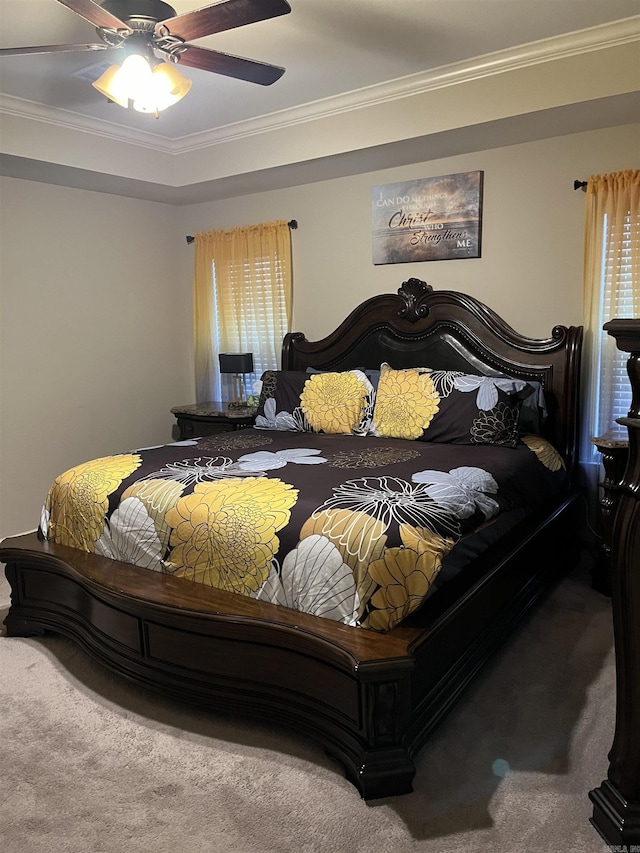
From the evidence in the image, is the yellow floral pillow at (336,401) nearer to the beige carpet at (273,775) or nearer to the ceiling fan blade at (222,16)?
the beige carpet at (273,775)

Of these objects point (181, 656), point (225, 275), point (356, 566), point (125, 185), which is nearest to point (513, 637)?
point (356, 566)

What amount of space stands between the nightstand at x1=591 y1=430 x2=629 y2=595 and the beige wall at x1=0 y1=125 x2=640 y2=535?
0.95 m

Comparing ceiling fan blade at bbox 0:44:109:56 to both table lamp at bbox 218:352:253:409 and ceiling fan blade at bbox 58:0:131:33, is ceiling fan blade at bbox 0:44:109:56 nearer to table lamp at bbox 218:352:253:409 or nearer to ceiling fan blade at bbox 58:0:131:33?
ceiling fan blade at bbox 58:0:131:33

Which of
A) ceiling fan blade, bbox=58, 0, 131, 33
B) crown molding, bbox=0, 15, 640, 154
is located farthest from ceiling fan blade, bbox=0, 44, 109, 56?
crown molding, bbox=0, 15, 640, 154

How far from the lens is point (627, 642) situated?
→ 5.29 feet

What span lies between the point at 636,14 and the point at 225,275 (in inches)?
125

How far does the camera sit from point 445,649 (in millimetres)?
2195

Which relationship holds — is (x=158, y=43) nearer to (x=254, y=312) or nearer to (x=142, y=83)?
(x=142, y=83)

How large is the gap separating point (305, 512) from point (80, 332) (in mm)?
3092

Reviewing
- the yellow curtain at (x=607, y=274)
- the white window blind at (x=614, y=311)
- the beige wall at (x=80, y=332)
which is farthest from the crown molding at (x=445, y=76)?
the beige wall at (x=80, y=332)

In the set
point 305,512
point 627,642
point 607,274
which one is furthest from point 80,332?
point 627,642

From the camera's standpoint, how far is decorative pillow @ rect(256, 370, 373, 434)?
370 cm

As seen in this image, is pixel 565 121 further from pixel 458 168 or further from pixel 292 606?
pixel 292 606

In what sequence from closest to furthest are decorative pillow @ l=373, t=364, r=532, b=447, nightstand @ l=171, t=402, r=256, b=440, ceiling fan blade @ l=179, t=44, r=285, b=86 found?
ceiling fan blade @ l=179, t=44, r=285, b=86
decorative pillow @ l=373, t=364, r=532, b=447
nightstand @ l=171, t=402, r=256, b=440
